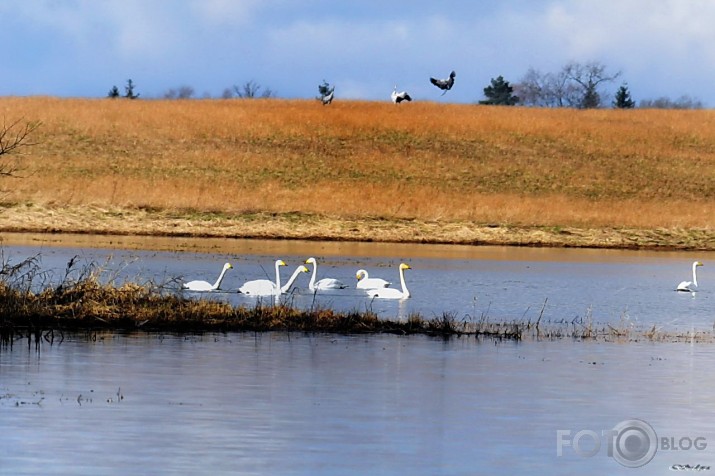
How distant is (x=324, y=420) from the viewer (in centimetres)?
1262

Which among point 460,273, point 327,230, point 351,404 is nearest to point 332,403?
point 351,404

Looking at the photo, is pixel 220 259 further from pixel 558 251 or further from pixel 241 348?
pixel 241 348

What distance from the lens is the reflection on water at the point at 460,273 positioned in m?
25.4

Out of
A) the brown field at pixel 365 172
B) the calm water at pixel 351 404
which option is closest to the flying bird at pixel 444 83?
the brown field at pixel 365 172

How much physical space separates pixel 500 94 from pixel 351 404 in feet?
379

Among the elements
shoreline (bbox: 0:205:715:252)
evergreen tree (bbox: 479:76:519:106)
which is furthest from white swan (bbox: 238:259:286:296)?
evergreen tree (bbox: 479:76:519:106)

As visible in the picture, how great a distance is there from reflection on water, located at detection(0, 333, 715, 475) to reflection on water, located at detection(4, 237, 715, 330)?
3420 millimetres

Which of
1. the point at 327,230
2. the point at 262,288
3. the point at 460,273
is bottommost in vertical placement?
the point at 262,288

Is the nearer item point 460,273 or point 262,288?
point 262,288

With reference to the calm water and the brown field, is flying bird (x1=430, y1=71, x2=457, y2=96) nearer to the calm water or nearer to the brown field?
the brown field

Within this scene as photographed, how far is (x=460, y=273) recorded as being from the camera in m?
34.4

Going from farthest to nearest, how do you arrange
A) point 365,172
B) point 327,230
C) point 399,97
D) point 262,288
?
point 399,97 < point 365,172 < point 327,230 < point 262,288

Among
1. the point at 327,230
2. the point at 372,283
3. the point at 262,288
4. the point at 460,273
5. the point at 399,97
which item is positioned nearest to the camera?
the point at 262,288

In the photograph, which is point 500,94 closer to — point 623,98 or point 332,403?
point 623,98
